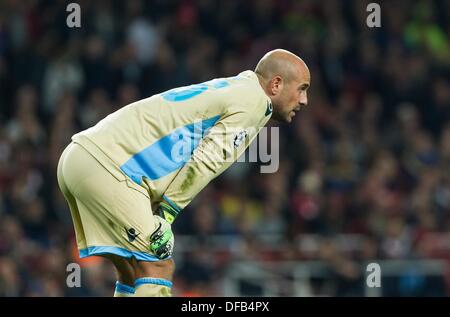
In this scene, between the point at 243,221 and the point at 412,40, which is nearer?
the point at 243,221

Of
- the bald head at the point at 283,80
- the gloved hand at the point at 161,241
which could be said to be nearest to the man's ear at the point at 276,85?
the bald head at the point at 283,80

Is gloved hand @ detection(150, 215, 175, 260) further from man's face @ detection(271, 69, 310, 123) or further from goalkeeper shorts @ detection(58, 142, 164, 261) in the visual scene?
man's face @ detection(271, 69, 310, 123)

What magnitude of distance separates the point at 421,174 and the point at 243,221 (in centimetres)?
250

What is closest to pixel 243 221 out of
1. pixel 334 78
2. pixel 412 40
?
pixel 334 78

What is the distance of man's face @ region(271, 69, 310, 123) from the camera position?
6.76 m

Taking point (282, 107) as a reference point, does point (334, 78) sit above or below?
above

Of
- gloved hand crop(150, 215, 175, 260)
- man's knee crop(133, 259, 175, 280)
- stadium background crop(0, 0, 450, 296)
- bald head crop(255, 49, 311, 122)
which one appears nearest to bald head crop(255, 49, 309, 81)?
bald head crop(255, 49, 311, 122)

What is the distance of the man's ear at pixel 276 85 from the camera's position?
22.2 ft

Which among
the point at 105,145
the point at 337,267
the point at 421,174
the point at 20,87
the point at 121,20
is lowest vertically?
the point at 105,145

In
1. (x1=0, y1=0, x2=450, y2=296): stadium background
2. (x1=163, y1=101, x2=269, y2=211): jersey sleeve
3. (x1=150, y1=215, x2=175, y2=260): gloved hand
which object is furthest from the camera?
(x1=0, y1=0, x2=450, y2=296): stadium background

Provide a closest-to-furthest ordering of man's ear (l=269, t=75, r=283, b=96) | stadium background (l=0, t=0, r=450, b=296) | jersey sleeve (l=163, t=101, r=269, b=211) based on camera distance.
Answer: jersey sleeve (l=163, t=101, r=269, b=211) → man's ear (l=269, t=75, r=283, b=96) → stadium background (l=0, t=0, r=450, b=296)

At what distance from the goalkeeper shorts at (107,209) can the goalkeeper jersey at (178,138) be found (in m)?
0.06

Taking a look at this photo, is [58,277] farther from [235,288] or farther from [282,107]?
[282,107]

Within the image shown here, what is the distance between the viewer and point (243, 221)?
12758 mm
